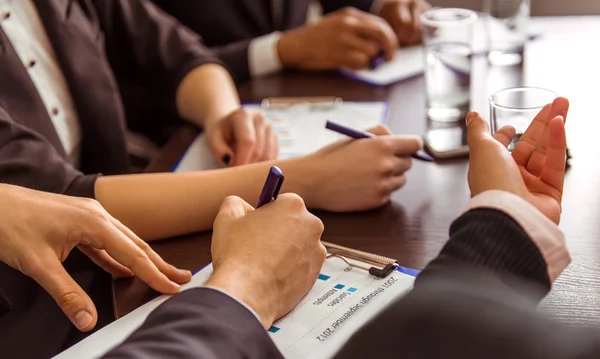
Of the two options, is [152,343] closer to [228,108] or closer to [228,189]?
[228,189]

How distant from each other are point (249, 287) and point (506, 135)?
329 millimetres

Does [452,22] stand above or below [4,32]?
below

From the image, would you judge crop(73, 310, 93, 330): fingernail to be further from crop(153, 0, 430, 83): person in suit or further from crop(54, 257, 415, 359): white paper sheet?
crop(153, 0, 430, 83): person in suit

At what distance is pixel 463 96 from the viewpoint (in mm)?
1202

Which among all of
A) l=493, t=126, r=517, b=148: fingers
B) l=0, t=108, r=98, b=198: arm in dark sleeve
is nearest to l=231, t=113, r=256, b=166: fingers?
l=0, t=108, r=98, b=198: arm in dark sleeve

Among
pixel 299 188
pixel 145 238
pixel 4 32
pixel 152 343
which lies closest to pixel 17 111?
pixel 4 32

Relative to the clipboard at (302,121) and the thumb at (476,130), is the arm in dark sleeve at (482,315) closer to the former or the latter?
the thumb at (476,130)

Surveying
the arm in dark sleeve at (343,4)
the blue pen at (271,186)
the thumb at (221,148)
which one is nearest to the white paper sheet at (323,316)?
→ the blue pen at (271,186)

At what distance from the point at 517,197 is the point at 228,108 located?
0.75m

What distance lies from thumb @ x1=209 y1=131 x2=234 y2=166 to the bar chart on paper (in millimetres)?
348

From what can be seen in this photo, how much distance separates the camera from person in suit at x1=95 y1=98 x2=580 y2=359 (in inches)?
18.3

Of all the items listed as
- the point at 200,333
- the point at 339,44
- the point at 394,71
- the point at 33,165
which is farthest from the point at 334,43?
the point at 200,333

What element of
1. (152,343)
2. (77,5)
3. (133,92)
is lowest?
(133,92)

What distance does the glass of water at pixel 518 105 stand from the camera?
92 centimetres
